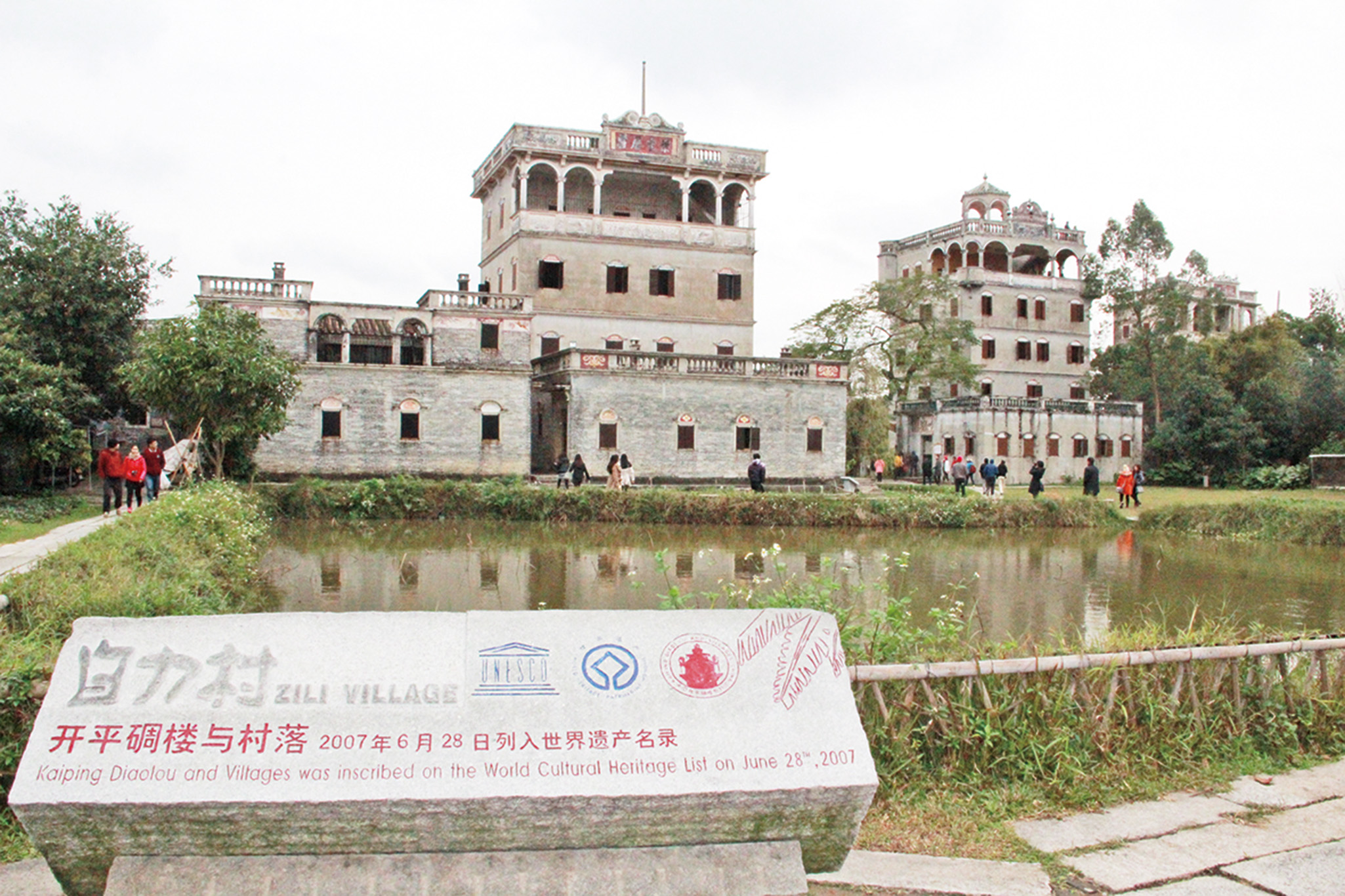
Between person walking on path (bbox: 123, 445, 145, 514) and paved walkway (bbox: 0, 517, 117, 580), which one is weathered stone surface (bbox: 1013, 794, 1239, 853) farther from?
person walking on path (bbox: 123, 445, 145, 514)

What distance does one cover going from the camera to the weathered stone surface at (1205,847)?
4426mm

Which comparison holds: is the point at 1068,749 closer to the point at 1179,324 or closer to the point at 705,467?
the point at 705,467

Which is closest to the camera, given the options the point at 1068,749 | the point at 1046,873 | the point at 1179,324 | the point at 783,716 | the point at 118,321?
the point at 783,716

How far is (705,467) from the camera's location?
105 ft

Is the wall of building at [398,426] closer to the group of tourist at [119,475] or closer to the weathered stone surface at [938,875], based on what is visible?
the group of tourist at [119,475]

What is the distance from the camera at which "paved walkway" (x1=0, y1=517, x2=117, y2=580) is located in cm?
1017

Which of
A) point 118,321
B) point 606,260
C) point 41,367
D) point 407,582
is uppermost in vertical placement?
point 606,260

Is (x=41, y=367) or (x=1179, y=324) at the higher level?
(x=1179, y=324)

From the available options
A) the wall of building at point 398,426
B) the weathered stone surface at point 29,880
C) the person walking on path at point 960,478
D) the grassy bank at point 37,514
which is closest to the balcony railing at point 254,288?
the wall of building at point 398,426

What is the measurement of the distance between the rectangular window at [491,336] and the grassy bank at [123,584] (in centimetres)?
1673

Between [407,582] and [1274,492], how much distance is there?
30.0 m

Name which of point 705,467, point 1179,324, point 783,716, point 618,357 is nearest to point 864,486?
point 705,467

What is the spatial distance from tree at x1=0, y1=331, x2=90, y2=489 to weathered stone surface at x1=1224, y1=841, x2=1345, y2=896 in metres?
19.1

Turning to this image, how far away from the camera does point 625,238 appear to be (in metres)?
34.7
